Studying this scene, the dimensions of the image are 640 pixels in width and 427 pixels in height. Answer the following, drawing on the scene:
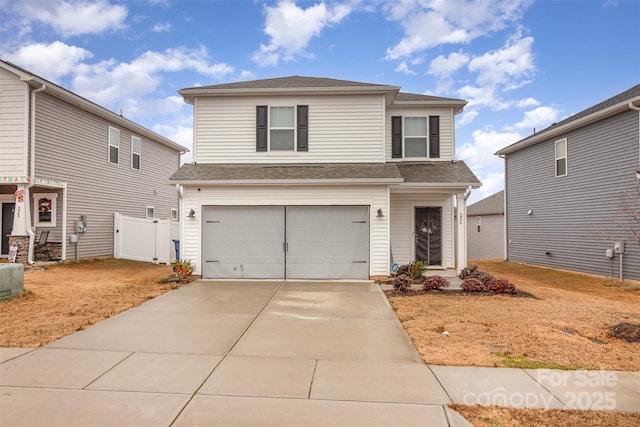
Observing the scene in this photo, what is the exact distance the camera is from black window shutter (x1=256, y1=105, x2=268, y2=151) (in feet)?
40.2

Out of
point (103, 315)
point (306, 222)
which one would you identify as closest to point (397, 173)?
point (306, 222)

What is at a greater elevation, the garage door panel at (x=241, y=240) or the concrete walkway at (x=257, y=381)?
the garage door panel at (x=241, y=240)

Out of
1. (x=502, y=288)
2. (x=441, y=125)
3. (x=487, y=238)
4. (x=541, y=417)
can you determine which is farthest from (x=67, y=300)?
(x=487, y=238)

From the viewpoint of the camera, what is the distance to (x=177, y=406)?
3564mm

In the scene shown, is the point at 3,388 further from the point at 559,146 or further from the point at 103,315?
the point at 559,146

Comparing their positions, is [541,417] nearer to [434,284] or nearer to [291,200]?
[434,284]

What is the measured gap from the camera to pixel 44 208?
46.1 feet

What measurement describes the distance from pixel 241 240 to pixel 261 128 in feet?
11.9

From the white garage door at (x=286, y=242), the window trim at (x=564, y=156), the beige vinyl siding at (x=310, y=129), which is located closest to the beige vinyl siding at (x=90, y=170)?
the beige vinyl siding at (x=310, y=129)

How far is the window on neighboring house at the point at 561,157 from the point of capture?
1510 centimetres

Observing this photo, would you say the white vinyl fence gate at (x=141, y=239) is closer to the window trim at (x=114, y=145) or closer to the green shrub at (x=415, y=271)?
the window trim at (x=114, y=145)

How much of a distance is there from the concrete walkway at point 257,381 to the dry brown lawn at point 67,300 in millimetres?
490

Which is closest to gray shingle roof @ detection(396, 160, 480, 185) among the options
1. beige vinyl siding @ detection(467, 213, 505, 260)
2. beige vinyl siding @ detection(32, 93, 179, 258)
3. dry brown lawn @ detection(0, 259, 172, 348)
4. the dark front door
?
dry brown lawn @ detection(0, 259, 172, 348)

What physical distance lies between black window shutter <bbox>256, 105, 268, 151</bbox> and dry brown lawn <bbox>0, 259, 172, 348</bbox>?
5091mm
